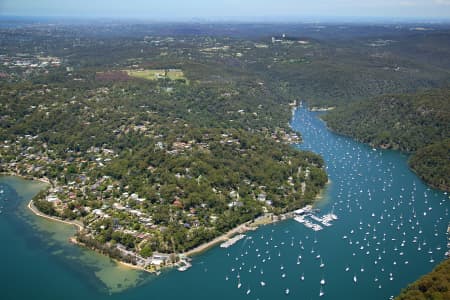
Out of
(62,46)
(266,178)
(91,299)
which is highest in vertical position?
(62,46)

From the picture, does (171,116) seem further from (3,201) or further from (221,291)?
(221,291)

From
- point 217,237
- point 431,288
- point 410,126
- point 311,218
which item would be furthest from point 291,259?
point 410,126

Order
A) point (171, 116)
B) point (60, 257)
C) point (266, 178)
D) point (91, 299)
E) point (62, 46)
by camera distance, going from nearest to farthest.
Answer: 1. point (91, 299)
2. point (60, 257)
3. point (266, 178)
4. point (171, 116)
5. point (62, 46)

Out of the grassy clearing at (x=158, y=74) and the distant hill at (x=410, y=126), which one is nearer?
the distant hill at (x=410, y=126)

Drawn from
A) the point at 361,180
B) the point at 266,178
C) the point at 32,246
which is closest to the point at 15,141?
the point at 32,246

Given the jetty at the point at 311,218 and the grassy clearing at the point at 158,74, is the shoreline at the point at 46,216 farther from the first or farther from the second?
the grassy clearing at the point at 158,74

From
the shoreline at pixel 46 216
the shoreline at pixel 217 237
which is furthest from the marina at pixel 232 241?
the shoreline at pixel 46 216
